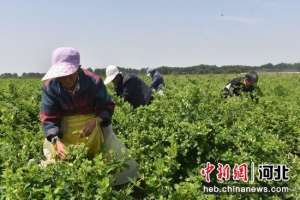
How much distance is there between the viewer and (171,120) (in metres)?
6.77

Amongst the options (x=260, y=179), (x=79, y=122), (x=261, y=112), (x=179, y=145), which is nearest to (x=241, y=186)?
(x=260, y=179)

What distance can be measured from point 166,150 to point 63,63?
1312mm

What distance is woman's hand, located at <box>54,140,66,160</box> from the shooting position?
4414 mm

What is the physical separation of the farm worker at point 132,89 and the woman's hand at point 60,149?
3.04 metres

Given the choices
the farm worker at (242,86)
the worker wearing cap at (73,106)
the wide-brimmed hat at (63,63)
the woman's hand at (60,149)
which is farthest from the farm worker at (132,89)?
the woman's hand at (60,149)

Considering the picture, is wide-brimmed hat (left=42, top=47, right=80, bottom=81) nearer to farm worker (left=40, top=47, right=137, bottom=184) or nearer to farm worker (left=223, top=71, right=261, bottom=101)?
farm worker (left=40, top=47, right=137, bottom=184)

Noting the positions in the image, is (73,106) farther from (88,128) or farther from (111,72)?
(111,72)

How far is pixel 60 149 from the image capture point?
4.57 metres

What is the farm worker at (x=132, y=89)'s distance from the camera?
26.3 ft

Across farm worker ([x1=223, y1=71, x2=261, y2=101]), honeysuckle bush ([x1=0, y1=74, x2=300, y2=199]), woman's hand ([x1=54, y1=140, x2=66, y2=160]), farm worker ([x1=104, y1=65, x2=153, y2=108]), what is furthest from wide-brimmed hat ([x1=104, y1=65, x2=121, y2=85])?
woman's hand ([x1=54, y1=140, x2=66, y2=160])

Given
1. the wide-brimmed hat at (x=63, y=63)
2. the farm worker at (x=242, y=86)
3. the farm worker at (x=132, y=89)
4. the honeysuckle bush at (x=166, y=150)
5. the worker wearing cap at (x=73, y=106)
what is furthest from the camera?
the farm worker at (x=242, y=86)

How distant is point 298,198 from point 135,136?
5.83 feet

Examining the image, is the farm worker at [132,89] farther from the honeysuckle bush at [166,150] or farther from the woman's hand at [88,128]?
the woman's hand at [88,128]

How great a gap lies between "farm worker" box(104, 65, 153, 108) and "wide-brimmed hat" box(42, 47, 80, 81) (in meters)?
2.92
